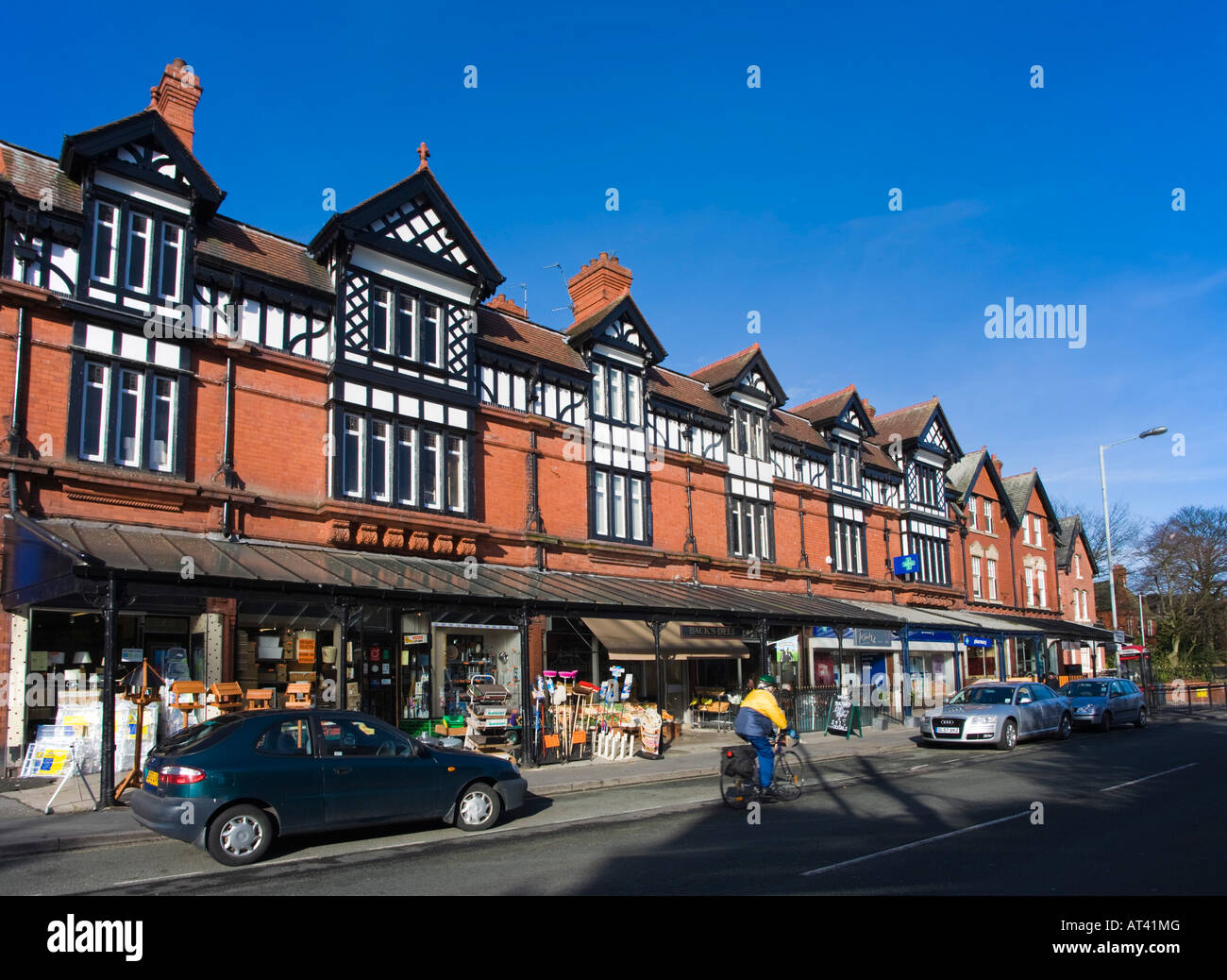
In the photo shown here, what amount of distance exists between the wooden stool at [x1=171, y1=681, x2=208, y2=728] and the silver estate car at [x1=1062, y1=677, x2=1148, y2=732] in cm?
2183

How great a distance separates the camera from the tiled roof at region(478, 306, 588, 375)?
21.9 meters

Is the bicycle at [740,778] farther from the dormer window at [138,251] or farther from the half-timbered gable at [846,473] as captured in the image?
the half-timbered gable at [846,473]

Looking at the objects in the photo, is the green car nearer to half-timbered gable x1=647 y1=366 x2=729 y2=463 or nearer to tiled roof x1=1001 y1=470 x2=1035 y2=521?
half-timbered gable x1=647 y1=366 x2=729 y2=463

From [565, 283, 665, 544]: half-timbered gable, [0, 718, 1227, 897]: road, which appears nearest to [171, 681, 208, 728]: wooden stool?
[0, 718, 1227, 897]: road

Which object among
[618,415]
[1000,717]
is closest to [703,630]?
[618,415]

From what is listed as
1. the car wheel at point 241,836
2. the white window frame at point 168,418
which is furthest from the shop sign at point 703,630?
the car wheel at point 241,836

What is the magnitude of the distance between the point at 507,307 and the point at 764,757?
16.4 metres

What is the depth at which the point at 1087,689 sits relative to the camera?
25516mm

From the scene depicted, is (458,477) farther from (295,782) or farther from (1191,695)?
(1191,695)

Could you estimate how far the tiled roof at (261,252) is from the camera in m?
17.2

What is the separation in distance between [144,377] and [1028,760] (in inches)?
699

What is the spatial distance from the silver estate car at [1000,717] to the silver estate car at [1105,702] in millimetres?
2606
